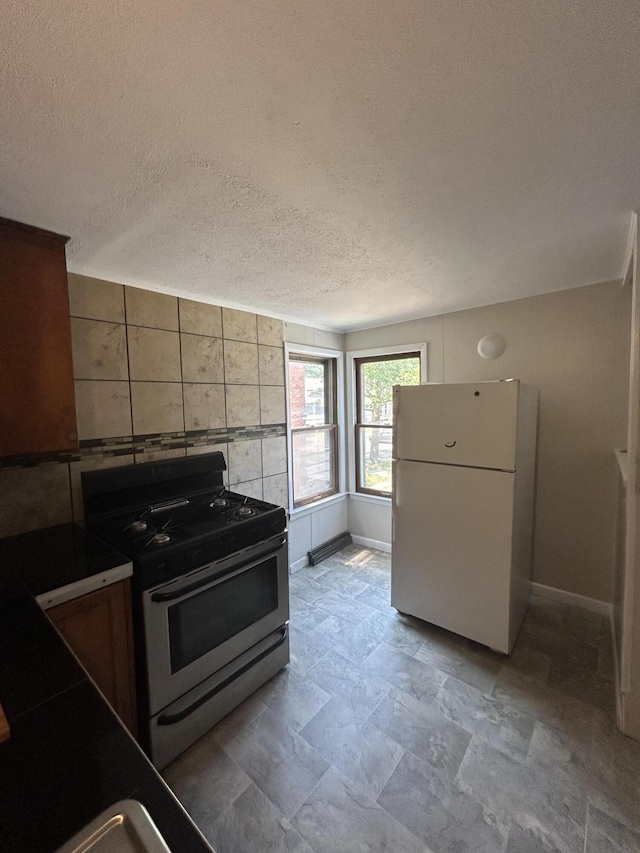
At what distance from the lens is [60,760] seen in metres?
0.60

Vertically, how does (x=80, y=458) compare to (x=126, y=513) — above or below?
above

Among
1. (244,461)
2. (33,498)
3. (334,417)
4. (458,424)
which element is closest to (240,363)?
(244,461)

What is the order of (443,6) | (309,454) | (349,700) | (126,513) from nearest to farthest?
(443,6) → (349,700) → (126,513) → (309,454)

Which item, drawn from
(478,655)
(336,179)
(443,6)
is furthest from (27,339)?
(478,655)

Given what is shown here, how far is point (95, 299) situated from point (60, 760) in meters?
1.91

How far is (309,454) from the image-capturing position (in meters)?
3.26

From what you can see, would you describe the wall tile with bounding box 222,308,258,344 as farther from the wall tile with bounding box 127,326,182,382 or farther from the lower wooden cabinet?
the lower wooden cabinet

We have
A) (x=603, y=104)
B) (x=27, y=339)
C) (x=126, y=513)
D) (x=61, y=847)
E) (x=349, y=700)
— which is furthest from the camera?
(x=126, y=513)

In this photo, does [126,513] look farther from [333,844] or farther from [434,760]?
[434,760]

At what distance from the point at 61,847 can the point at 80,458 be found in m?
1.64

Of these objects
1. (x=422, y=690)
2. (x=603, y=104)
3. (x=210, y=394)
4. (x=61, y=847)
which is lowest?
(x=422, y=690)

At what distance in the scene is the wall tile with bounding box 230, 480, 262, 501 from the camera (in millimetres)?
2488

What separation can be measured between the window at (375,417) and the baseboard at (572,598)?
1393 mm

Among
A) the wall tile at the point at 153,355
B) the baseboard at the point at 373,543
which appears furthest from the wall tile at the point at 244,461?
the baseboard at the point at 373,543
